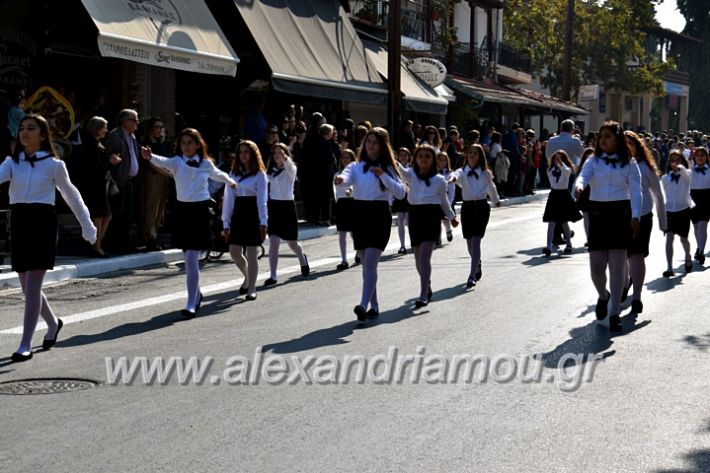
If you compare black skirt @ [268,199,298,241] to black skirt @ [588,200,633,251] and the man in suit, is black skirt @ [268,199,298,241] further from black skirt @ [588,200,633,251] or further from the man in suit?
black skirt @ [588,200,633,251]

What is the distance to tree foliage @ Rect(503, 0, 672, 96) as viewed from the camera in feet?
169

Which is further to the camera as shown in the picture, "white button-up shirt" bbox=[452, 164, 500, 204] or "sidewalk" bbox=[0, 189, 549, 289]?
"white button-up shirt" bbox=[452, 164, 500, 204]

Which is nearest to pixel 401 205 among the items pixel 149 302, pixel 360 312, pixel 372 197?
pixel 149 302

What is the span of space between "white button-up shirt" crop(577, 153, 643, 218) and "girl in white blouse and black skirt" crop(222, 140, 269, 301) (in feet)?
11.2

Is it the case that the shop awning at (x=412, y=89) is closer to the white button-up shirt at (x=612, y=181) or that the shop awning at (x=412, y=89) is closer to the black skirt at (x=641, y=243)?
the black skirt at (x=641, y=243)

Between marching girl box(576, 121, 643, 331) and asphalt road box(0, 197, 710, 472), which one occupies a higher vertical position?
marching girl box(576, 121, 643, 331)

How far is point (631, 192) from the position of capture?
10.3 metres

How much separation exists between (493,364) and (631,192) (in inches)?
106

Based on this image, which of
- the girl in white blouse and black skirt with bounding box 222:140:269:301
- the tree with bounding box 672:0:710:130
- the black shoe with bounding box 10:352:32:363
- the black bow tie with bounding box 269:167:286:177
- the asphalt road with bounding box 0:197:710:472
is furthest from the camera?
the tree with bounding box 672:0:710:130

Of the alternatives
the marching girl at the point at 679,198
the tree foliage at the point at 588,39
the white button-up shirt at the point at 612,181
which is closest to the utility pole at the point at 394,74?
the marching girl at the point at 679,198

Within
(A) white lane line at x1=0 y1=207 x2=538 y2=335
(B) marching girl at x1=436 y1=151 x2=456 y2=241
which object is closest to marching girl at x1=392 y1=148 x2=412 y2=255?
(B) marching girl at x1=436 y1=151 x2=456 y2=241

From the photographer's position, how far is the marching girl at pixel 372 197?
1081 cm

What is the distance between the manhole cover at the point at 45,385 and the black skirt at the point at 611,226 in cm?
471

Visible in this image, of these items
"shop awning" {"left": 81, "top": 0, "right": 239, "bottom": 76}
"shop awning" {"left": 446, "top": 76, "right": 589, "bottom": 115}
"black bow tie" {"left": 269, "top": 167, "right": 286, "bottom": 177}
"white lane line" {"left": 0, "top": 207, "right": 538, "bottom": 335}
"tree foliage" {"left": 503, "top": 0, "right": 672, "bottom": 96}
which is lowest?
"white lane line" {"left": 0, "top": 207, "right": 538, "bottom": 335}
